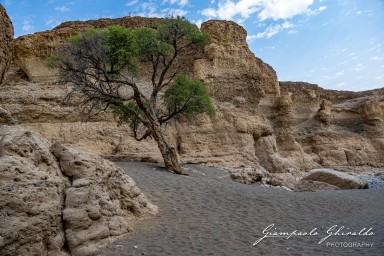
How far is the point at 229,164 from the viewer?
763 inches

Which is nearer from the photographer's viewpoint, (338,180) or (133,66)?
(338,180)

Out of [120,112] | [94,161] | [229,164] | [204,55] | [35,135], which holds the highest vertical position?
[204,55]

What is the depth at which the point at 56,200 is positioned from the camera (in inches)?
205

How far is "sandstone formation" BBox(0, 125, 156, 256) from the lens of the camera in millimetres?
4547

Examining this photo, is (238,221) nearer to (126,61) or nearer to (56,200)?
(56,200)

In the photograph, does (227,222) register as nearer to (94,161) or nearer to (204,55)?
(94,161)

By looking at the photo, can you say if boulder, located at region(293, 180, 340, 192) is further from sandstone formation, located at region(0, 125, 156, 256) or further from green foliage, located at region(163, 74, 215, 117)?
sandstone formation, located at region(0, 125, 156, 256)

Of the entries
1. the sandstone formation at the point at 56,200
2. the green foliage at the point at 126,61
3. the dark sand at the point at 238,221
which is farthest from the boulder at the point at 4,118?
the green foliage at the point at 126,61

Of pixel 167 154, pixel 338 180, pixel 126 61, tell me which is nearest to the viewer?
pixel 167 154

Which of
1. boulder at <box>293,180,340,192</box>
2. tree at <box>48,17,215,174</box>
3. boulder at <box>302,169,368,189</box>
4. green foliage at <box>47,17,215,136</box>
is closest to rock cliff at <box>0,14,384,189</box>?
boulder at <box>293,180,340,192</box>

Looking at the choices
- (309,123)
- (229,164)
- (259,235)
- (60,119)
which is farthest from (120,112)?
(309,123)

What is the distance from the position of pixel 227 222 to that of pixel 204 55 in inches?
753

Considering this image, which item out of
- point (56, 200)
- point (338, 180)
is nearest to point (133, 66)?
point (338, 180)

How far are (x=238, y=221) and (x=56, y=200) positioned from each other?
3750 millimetres
